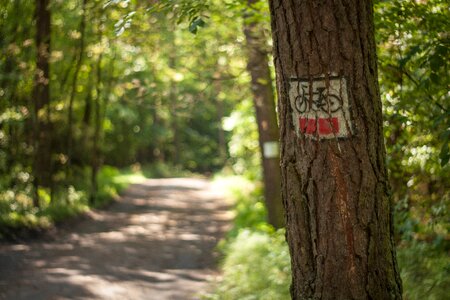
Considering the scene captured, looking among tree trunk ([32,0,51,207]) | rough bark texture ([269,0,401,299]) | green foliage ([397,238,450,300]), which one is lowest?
green foliage ([397,238,450,300])

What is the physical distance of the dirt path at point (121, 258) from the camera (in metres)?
7.45

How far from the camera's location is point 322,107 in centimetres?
290

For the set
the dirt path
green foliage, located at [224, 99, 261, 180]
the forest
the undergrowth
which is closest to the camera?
the forest

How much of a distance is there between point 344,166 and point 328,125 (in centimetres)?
24

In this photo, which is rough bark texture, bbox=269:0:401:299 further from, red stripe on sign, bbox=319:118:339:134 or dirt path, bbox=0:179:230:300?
dirt path, bbox=0:179:230:300

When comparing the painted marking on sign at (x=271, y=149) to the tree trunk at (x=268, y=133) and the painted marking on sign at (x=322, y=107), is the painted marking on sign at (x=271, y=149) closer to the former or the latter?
the tree trunk at (x=268, y=133)

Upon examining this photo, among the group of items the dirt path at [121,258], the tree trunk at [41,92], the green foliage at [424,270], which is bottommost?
the dirt path at [121,258]

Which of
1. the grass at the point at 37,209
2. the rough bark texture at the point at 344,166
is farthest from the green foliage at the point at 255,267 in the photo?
the grass at the point at 37,209

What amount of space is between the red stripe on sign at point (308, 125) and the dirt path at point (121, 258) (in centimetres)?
500

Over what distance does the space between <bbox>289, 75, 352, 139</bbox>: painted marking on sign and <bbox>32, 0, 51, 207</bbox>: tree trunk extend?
10733 mm

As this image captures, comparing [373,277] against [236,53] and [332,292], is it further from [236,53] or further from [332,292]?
[236,53]

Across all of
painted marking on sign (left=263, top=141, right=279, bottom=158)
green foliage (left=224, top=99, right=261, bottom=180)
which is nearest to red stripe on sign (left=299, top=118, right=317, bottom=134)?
painted marking on sign (left=263, top=141, right=279, bottom=158)

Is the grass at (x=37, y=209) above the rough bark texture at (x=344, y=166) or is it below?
below

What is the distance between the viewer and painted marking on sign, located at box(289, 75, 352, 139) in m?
2.84
